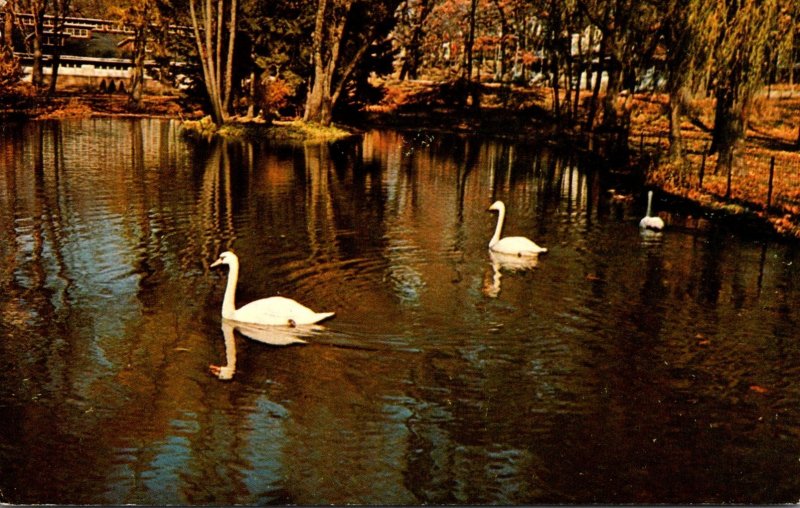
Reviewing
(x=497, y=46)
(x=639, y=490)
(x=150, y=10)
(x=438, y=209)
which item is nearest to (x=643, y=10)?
(x=438, y=209)

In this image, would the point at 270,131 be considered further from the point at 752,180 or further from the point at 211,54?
the point at 752,180

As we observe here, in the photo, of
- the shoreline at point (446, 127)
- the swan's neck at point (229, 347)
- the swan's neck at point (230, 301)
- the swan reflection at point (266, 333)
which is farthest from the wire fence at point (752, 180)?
the swan's neck at point (229, 347)

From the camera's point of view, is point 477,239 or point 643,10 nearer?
point 477,239

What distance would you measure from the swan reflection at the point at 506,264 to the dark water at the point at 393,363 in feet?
0.54

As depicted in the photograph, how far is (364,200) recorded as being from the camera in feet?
98.0

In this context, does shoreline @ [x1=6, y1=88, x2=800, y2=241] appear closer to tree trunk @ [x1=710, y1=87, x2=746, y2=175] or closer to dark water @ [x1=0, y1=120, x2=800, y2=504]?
dark water @ [x1=0, y1=120, x2=800, y2=504]

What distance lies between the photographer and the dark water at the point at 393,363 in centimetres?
961

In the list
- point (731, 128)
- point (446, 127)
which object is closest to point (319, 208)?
point (731, 128)

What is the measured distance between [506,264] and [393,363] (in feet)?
24.4

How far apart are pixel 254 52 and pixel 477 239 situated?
49.6 meters

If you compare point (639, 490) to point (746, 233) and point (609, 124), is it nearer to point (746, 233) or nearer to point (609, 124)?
point (746, 233)

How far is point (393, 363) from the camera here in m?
13.1

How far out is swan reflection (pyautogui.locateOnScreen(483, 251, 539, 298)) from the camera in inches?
720

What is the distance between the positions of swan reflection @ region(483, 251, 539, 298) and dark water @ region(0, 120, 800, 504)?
166 millimetres
